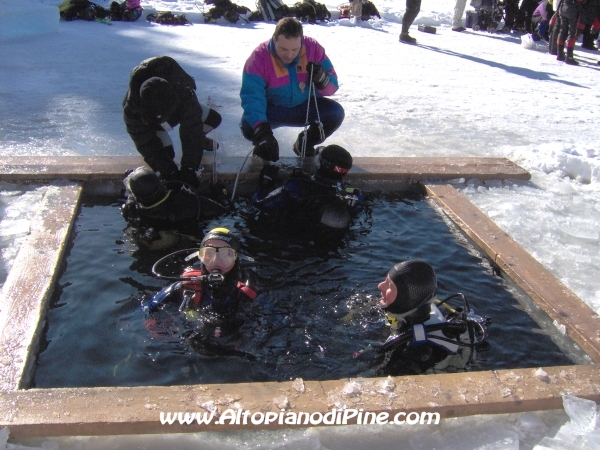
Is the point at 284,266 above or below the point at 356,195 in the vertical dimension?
below

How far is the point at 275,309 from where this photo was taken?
365cm

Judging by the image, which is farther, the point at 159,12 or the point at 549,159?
the point at 159,12

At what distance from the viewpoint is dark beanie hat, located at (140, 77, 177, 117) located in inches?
182

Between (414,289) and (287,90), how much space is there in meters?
3.11

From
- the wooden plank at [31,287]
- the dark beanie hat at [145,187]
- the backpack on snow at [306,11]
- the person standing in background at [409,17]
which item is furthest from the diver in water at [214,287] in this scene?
the backpack on snow at [306,11]

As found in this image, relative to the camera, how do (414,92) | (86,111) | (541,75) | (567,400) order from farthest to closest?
(541,75)
(414,92)
(86,111)
(567,400)

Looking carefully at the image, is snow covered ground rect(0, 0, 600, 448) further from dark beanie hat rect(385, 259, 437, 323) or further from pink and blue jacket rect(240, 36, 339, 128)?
dark beanie hat rect(385, 259, 437, 323)

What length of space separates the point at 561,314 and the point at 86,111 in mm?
5632

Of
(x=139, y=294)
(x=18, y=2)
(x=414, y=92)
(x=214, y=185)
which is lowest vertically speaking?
(x=139, y=294)

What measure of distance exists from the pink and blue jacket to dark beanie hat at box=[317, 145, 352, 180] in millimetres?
767

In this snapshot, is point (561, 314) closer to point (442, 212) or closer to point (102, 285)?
point (442, 212)

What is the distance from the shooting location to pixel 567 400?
2.65 meters

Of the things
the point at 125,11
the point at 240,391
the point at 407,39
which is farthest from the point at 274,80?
the point at 125,11

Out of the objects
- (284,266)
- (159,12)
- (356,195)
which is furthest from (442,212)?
(159,12)
